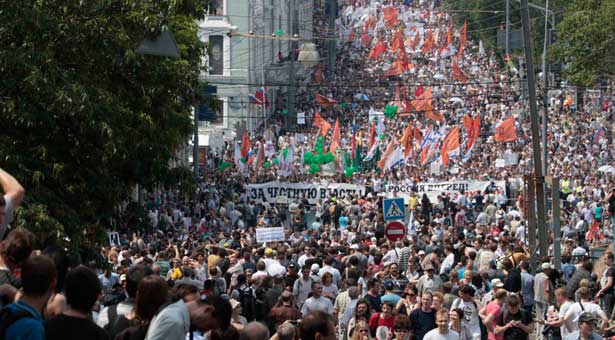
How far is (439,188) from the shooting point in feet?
156

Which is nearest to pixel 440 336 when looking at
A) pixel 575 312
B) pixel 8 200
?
pixel 575 312

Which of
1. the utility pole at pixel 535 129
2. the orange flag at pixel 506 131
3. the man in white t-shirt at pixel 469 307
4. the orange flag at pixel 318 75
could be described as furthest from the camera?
the orange flag at pixel 318 75

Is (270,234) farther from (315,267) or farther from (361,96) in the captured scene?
(361,96)

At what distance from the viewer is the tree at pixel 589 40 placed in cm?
4860

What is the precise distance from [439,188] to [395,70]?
42718 mm

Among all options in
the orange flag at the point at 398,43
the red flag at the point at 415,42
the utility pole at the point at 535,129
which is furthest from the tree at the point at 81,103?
the red flag at the point at 415,42

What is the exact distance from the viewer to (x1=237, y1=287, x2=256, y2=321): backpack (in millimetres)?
18547

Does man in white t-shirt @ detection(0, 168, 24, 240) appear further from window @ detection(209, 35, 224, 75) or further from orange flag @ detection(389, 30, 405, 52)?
orange flag @ detection(389, 30, 405, 52)

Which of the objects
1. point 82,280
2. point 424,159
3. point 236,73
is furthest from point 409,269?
point 236,73

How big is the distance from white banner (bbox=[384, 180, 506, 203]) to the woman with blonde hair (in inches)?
1218

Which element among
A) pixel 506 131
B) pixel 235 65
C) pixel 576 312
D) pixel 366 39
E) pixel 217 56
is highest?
pixel 366 39

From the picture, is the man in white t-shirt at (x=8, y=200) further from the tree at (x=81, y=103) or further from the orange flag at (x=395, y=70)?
the orange flag at (x=395, y=70)

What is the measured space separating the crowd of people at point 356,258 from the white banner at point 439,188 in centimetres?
29

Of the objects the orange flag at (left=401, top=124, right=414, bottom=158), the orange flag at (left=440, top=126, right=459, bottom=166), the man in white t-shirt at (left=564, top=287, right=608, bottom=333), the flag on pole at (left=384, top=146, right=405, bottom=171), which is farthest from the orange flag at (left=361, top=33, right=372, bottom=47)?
the man in white t-shirt at (left=564, top=287, right=608, bottom=333)
